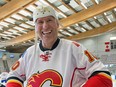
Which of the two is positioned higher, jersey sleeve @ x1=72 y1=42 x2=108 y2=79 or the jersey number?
jersey sleeve @ x1=72 y1=42 x2=108 y2=79

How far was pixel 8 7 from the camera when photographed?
4.93m

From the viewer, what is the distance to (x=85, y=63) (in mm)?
888

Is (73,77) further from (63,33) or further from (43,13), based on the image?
(63,33)

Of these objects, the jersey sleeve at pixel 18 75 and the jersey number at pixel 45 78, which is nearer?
the jersey number at pixel 45 78

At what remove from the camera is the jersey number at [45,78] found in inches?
36.6

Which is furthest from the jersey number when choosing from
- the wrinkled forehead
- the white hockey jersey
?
the wrinkled forehead

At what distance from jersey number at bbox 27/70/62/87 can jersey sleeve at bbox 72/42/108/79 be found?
10 cm

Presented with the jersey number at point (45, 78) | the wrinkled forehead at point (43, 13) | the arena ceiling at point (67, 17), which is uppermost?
the arena ceiling at point (67, 17)

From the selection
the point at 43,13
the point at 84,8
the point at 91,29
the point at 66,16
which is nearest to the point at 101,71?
the point at 43,13

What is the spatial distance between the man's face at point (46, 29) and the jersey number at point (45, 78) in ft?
0.51

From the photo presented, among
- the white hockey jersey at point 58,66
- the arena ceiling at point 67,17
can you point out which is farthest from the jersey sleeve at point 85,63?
the arena ceiling at point 67,17

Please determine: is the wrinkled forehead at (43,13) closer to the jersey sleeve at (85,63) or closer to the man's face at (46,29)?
the man's face at (46,29)

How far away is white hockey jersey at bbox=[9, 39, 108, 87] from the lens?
90 centimetres

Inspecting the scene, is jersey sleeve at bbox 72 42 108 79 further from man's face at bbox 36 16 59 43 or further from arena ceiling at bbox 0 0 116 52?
arena ceiling at bbox 0 0 116 52
